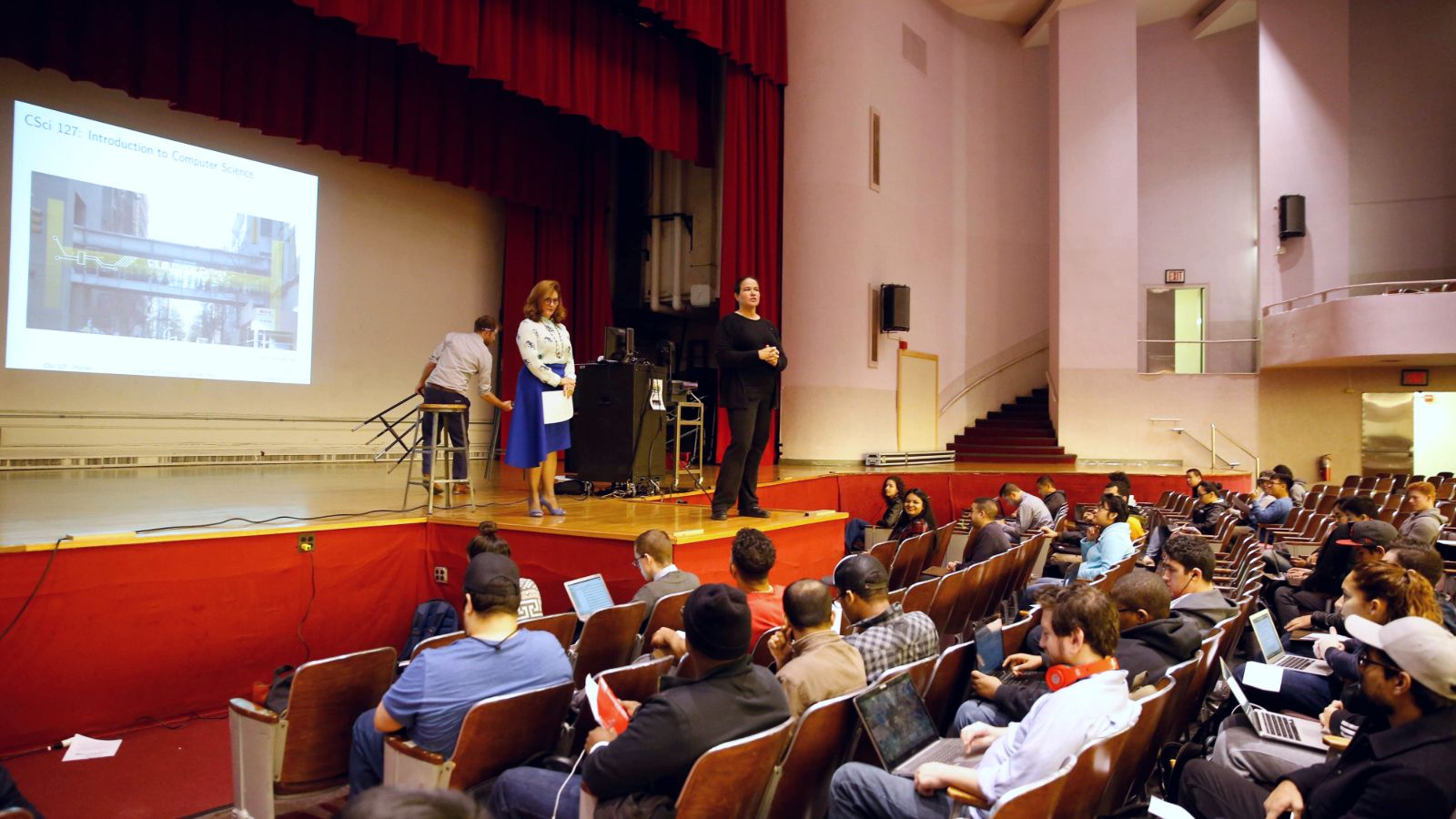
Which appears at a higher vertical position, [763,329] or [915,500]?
[763,329]

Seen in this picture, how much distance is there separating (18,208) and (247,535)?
Result: 4.96 metres

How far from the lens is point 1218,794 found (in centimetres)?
226

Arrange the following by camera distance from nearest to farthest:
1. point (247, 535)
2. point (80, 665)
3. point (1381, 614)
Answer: point (1381, 614) < point (80, 665) < point (247, 535)

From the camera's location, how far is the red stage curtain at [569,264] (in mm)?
11148

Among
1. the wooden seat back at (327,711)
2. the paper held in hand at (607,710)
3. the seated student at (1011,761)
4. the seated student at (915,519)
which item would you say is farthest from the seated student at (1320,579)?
the wooden seat back at (327,711)

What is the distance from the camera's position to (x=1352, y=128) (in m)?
13.4

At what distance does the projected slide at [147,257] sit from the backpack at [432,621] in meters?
4.95

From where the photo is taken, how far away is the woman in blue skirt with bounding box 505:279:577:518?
477cm

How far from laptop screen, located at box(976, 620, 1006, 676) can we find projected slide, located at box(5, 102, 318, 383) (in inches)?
304

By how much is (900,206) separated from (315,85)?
7170mm

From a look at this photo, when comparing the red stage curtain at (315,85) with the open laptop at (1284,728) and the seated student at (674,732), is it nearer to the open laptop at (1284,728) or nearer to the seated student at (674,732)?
the seated student at (674,732)

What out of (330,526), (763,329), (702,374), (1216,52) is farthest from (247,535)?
(1216,52)

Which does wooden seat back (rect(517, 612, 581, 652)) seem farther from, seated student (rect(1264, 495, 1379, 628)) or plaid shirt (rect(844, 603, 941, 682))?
seated student (rect(1264, 495, 1379, 628))

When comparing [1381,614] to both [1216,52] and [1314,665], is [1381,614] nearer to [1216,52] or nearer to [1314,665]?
[1314,665]
